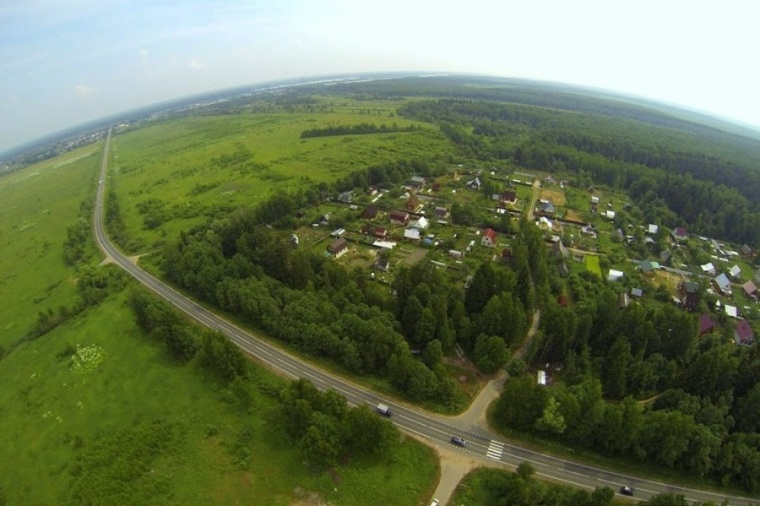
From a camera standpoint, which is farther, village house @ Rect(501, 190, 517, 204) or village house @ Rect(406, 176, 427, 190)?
village house @ Rect(406, 176, 427, 190)

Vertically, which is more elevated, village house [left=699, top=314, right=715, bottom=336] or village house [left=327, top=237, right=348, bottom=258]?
village house [left=327, top=237, right=348, bottom=258]

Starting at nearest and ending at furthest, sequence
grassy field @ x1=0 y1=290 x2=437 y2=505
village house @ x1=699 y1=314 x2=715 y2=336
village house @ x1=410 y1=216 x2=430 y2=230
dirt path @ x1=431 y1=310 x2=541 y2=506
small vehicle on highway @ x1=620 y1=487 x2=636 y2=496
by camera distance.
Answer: small vehicle on highway @ x1=620 y1=487 x2=636 y2=496 → grassy field @ x1=0 y1=290 x2=437 y2=505 → dirt path @ x1=431 y1=310 x2=541 y2=506 → village house @ x1=699 y1=314 x2=715 y2=336 → village house @ x1=410 y1=216 x2=430 y2=230

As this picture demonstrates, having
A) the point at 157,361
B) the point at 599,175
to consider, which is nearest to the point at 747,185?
the point at 599,175

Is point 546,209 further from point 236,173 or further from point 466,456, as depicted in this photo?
point 236,173

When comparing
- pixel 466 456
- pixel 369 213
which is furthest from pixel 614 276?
pixel 369 213

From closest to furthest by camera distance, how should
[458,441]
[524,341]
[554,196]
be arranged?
[458,441], [524,341], [554,196]

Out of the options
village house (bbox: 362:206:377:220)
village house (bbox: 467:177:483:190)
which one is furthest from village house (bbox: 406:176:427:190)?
village house (bbox: 362:206:377:220)

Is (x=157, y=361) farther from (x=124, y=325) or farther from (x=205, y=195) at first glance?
(x=205, y=195)

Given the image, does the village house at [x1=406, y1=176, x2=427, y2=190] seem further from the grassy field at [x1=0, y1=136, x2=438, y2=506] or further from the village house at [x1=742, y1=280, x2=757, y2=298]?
the grassy field at [x1=0, y1=136, x2=438, y2=506]
